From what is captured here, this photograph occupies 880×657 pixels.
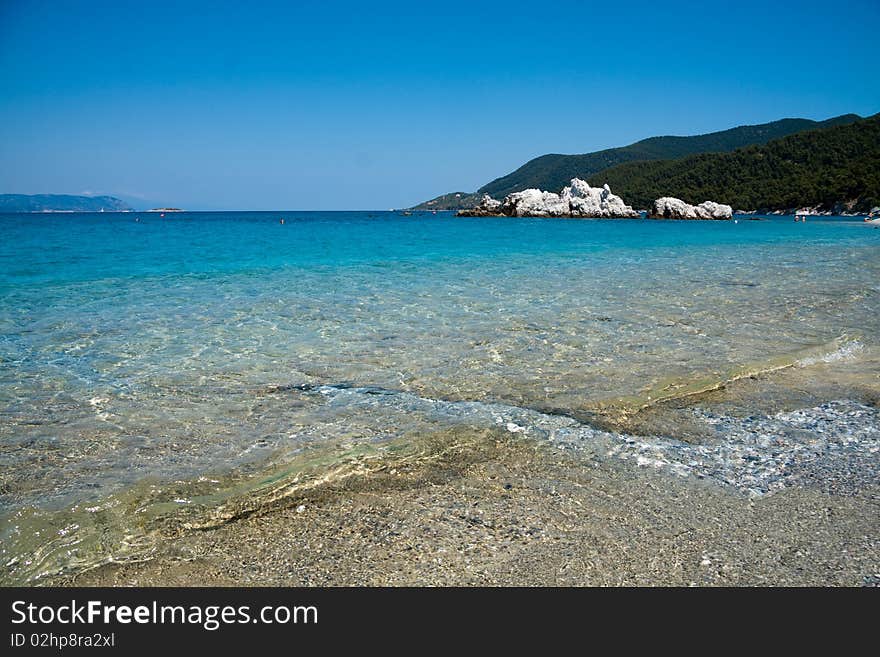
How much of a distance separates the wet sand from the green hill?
416 feet

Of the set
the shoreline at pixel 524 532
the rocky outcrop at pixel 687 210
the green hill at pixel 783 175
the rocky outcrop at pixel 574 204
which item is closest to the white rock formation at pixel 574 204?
the rocky outcrop at pixel 574 204

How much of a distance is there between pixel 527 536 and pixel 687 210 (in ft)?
408

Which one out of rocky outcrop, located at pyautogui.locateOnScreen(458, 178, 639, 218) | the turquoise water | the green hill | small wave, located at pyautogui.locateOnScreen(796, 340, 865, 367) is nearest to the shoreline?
the turquoise water

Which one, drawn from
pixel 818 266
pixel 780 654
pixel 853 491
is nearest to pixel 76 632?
pixel 780 654

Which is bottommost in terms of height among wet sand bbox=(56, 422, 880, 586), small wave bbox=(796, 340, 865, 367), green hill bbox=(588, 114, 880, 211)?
wet sand bbox=(56, 422, 880, 586)

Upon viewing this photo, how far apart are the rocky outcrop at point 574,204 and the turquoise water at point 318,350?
4056 inches

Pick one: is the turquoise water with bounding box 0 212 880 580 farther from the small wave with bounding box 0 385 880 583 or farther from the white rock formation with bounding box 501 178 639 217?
the white rock formation with bounding box 501 178 639 217

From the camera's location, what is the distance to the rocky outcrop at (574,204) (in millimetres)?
117562

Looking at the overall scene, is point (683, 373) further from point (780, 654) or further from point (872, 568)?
point (780, 654)

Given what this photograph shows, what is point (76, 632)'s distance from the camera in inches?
114

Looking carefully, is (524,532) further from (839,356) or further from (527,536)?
(839,356)

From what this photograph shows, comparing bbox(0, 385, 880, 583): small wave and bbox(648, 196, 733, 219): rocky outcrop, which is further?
bbox(648, 196, 733, 219): rocky outcrop

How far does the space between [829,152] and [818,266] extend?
142028 millimetres

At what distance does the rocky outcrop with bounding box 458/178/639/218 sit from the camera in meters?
118
